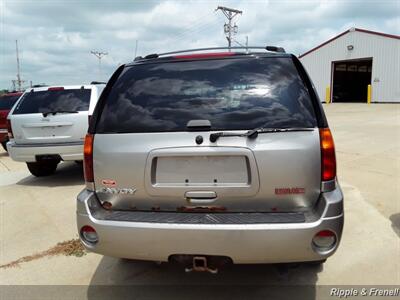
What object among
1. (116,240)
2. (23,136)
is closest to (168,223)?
(116,240)

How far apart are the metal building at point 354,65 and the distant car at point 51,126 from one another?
2592 cm

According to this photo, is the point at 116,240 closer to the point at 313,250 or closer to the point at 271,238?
the point at 271,238

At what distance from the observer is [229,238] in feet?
8.05

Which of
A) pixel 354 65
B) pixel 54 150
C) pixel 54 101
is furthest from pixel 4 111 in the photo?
pixel 354 65

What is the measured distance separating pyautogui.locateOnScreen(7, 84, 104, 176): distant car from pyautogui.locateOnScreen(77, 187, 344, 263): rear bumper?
4.30m

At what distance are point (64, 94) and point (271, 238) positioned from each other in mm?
5674

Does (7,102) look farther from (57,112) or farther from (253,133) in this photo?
(253,133)

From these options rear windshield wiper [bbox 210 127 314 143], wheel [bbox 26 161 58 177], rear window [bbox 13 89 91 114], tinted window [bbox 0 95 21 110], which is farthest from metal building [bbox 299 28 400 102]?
rear windshield wiper [bbox 210 127 314 143]

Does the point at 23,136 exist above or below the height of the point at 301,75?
below

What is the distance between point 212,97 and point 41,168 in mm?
5981

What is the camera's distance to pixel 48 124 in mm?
6625

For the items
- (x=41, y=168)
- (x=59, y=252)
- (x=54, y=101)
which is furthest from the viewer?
(x=41, y=168)

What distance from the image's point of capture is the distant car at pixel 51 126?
6621 millimetres

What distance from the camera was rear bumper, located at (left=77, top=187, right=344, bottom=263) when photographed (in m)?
Result: 2.44
